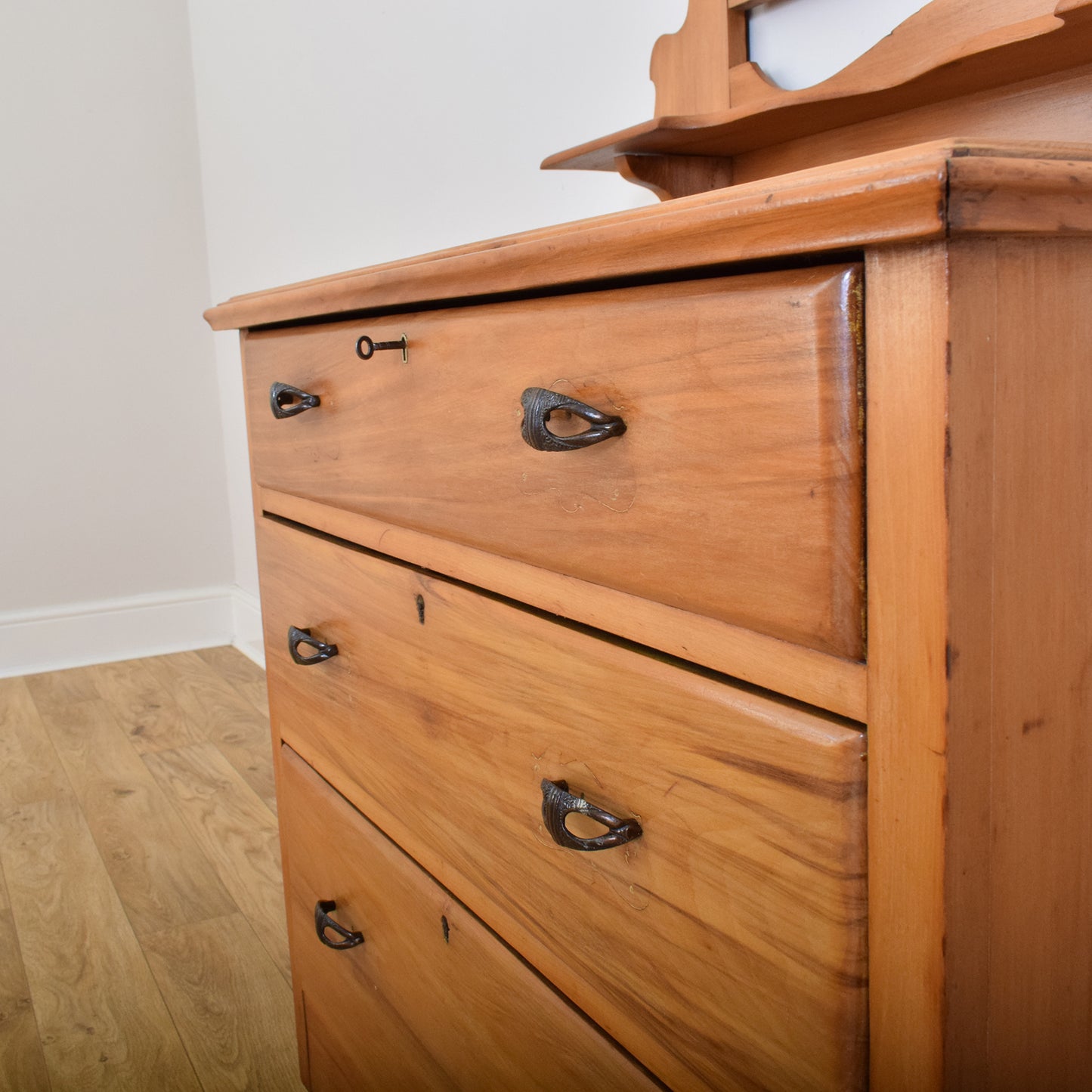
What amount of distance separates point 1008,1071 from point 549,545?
0.33 meters

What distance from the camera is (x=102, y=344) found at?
298 cm

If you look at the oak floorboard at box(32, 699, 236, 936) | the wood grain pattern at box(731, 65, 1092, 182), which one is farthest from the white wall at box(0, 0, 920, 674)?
the wood grain pattern at box(731, 65, 1092, 182)

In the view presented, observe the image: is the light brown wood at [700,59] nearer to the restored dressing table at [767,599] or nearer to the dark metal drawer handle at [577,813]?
the restored dressing table at [767,599]

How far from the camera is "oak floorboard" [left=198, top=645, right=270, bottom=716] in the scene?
8.66 ft

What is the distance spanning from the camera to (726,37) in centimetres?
98

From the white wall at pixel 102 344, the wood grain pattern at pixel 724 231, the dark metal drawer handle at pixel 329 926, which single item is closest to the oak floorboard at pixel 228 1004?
the dark metal drawer handle at pixel 329 926

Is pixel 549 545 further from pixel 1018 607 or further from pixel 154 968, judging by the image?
pixel 154 968

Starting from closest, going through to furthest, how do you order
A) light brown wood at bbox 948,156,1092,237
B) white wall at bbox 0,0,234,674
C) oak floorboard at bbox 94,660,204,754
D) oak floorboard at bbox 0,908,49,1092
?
light brown wood at bbox 948,156,1092,237 → oak floorboard at bbox 0,908,49,1092 → oak floorboard at bbox 94,660,204,754 → white wall at bbox 0,0,234,674

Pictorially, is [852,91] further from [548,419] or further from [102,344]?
[102,344]

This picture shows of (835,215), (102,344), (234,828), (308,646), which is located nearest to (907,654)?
(835,215)

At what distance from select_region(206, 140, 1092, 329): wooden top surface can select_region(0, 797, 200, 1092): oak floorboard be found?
115 cm

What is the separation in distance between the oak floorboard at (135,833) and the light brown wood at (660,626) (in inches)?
44.2

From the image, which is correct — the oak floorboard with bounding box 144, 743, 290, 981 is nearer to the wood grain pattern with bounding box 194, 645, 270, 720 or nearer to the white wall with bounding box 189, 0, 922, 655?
the wood grain pattern with bounding box 194, 645, 270, 720

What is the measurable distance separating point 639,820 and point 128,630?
283cm
